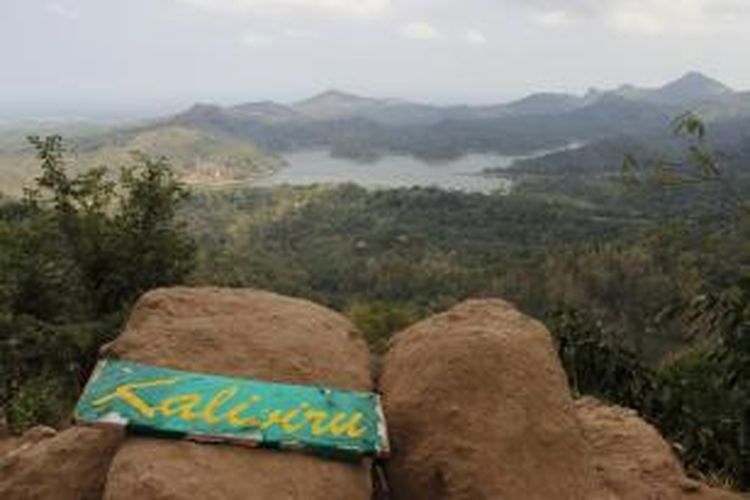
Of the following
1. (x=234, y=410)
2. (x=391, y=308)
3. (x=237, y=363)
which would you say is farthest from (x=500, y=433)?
(x=391, y=308)

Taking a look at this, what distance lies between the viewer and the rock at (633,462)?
21.3 ft

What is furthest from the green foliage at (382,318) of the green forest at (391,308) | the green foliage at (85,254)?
the green foliage at (85,254)

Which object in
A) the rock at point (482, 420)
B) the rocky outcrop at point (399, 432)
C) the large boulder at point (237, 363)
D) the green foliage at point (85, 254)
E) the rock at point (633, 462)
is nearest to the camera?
the large boulder at point (237, 363)

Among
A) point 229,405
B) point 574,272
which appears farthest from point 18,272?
point 574,272

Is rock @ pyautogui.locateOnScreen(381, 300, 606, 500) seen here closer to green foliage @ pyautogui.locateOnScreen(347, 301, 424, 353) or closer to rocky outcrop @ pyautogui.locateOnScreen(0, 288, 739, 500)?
rocky outcrop @ pyautogui.locateOnScreen(0, 288, 739, 500)

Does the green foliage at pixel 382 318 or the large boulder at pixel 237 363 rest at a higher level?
the large boulder at pixel 237 363

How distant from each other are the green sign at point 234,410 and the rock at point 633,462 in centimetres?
166

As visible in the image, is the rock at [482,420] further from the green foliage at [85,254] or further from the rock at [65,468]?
the green foliage at [85,254]

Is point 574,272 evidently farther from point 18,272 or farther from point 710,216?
point 710,216

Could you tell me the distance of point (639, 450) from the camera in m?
7.06

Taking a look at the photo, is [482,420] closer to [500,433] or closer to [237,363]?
[500,433]

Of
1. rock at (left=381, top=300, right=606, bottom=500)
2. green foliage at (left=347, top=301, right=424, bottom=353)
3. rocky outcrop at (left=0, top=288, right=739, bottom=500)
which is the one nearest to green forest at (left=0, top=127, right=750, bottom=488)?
green foliage at (left=347, top=301, right=424, bottom=353)

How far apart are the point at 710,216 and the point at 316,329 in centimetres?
301

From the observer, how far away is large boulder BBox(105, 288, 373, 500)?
5258 mm
